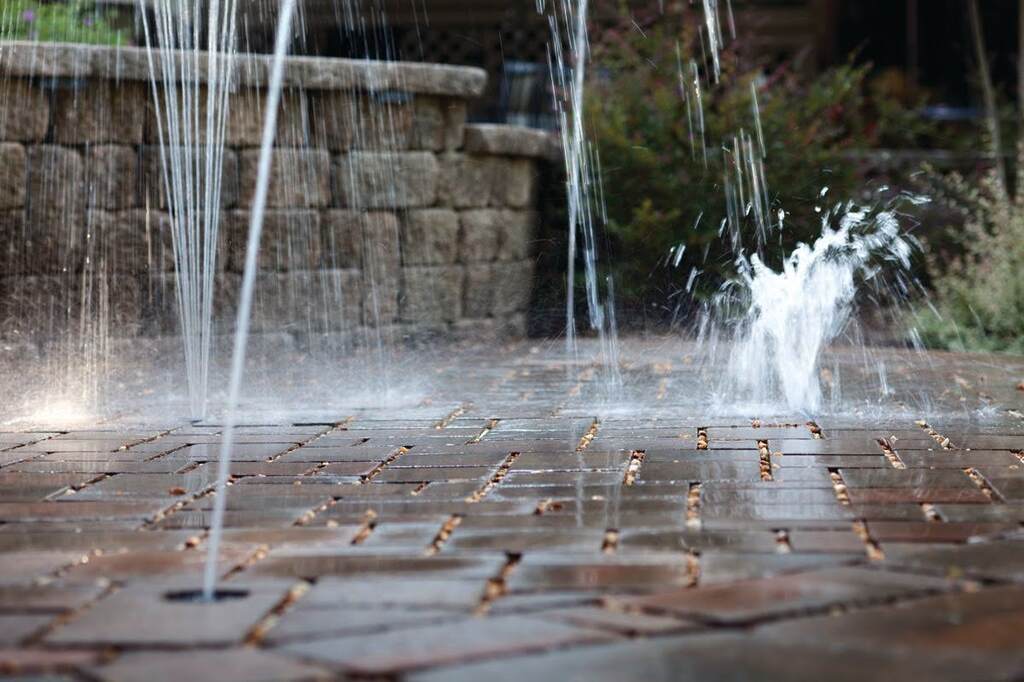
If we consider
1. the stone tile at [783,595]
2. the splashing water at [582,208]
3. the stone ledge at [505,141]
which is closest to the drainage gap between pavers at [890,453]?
the stone tile at [783,595]

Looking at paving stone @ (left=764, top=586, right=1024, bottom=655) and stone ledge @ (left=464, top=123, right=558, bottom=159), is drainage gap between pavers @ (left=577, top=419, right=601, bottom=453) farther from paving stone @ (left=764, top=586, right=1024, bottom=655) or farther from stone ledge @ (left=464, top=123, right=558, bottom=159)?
stone ledge @ (left=464, top=123, right=558, bottom=159)

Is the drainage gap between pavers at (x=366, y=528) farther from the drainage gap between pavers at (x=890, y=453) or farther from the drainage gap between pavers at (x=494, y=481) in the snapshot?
the drainage gap between pavers at (x=890, y=453)

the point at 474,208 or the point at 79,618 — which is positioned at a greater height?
the point at 474,208

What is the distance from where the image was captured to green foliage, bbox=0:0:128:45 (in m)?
8.16

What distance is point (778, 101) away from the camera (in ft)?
32.4

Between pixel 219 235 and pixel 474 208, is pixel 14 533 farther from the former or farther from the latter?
pixel 474 208

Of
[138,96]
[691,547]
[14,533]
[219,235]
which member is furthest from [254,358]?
[691,547]

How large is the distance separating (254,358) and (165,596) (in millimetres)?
4905

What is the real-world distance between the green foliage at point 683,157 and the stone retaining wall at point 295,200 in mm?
692

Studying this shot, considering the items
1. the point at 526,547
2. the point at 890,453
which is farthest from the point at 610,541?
the point at 890,453

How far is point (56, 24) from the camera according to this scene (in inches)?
329

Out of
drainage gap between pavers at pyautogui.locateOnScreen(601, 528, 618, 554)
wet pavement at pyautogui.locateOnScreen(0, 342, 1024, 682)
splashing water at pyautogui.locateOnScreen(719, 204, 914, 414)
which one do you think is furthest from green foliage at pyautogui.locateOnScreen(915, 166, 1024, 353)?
drainage gap between pavers at pyautogui.locateOnScreen(601, 528, 618, 554)

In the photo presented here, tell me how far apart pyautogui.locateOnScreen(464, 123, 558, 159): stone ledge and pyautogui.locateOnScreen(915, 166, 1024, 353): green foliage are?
2.55 m

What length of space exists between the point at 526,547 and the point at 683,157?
22.6 feet
